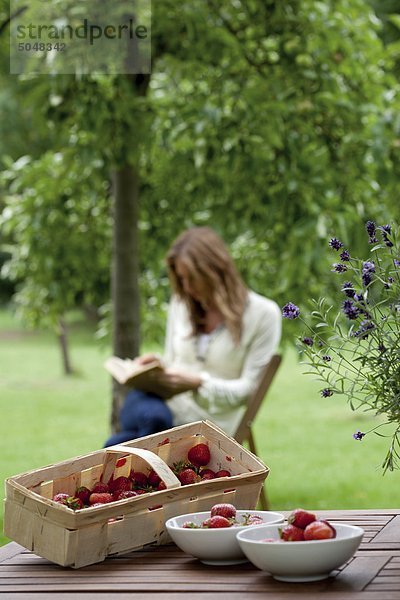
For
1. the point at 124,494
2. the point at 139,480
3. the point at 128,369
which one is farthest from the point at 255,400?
the point at 124,494

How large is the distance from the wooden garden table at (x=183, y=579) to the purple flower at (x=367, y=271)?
1.59 feet

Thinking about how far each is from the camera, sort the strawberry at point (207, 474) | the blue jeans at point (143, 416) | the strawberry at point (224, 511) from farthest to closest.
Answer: the blue jeans at point (143, 416) < the strawberry at point (207, 474) < the strawberry at point (224, 511)

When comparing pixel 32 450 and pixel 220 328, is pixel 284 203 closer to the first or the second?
pixel 220 328

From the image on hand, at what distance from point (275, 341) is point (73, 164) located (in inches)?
67.5

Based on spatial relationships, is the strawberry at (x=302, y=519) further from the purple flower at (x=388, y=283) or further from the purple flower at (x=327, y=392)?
the purple flower at (x=388, y=283)

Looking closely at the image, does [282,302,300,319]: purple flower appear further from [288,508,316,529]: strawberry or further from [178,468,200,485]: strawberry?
[178,468,200,485]: strawberry

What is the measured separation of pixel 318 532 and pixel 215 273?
3.00 metres

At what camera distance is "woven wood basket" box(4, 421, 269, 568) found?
2115 mm

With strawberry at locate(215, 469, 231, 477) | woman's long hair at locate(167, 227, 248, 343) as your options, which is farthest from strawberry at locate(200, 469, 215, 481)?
woman's long hair at locate(167, 227, 248, 343)

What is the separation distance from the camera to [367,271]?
204cm

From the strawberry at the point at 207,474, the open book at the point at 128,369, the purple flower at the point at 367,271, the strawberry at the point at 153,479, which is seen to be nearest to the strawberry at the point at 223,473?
the strawberry at the point at 207,474

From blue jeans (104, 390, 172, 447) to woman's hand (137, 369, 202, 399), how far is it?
48 millimetres

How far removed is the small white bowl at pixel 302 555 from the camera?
6.19 feet

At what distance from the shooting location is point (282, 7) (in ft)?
18.2
